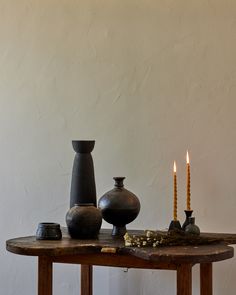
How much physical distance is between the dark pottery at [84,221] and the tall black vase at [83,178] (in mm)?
165

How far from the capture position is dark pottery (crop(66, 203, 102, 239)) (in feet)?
6.22

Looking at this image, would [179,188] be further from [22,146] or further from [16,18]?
[16,18]

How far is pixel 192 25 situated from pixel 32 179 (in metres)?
0.88

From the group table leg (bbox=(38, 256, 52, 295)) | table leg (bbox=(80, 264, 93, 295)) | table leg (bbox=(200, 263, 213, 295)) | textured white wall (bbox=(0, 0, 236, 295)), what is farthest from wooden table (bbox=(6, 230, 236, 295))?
textured white wall (bbox=(0, 0, 236, 295))

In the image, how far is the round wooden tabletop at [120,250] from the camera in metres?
1.61

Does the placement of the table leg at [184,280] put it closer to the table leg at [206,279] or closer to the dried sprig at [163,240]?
the dried sprig at [163,240]

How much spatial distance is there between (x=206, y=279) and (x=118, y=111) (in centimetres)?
73

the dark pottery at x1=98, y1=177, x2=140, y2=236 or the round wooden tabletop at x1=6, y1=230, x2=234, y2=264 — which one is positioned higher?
the dark pottery at x1=98, y1=177, x2=140, y2=236

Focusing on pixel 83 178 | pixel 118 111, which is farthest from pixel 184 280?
pixel 118 111

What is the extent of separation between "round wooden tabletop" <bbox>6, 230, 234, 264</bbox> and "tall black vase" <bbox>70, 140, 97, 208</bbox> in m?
0.22

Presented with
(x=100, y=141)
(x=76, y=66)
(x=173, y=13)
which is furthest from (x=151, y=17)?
(x=100, y=141)

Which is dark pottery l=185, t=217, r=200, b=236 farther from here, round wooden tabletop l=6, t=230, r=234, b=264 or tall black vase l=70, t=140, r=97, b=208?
tall black vase l=70, t=140, r=97, b=208

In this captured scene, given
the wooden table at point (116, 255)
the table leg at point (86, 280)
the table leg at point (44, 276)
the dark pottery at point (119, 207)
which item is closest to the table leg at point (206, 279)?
the wooden table at point (116, 255)

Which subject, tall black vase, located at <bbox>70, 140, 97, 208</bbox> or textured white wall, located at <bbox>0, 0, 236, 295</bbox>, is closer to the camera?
tall black vase, located at <bbox>70, 140, 97, 208</bbox>
